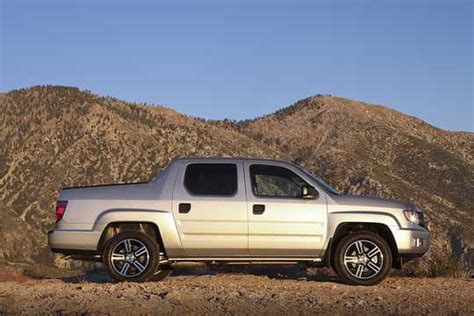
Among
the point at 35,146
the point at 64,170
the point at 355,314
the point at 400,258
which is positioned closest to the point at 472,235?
the point at 64,170

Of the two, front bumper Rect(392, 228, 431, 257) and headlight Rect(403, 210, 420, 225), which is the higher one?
headlight Rect(403, 210, 420, 225)

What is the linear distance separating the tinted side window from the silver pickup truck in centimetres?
2

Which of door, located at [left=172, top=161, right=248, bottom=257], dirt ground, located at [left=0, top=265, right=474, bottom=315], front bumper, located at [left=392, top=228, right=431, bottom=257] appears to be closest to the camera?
dirt ground, located at [left=0, top=265, right=474, bottom=315]

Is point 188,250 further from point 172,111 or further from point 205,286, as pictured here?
point 172,111

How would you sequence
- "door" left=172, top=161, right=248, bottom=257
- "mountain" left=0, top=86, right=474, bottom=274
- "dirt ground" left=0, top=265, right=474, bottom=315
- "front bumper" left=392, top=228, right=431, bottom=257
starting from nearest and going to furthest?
"dirt ground" left=0, top=265, right=474, bottom=315, "door" left=172, top=161, right=248, bottom=257, "front bumper" left=392, top=228, right=431, bottom=257, "mountain" left=0, top=86, right=474, bottom=274

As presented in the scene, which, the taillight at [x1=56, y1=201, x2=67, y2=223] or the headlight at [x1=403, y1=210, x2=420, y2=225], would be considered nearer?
the taillight at [x1=56, y1=201, x2=67, y2=223]

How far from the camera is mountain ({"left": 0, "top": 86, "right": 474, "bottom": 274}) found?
47969 mm

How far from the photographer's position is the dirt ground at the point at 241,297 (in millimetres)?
8781

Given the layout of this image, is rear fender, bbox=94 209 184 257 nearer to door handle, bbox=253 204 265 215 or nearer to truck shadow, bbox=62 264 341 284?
truck shadow, bbox=62 264 341 284

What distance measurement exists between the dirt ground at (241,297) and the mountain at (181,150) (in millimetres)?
26822

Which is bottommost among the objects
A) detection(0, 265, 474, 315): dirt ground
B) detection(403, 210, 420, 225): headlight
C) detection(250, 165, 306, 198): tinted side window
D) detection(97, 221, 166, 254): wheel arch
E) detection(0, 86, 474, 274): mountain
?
detection(0, 265, 474, 315): dirt ground

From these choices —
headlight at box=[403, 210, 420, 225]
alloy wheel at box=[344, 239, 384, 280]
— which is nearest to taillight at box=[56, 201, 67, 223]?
alloy wheel at box=[344, 239, 384, 280]

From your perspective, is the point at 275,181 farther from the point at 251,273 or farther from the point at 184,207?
the point at 251,273

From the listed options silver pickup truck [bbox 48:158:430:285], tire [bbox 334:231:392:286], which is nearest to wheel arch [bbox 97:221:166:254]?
silver pickup truck [bbox 48:158:430:285]
